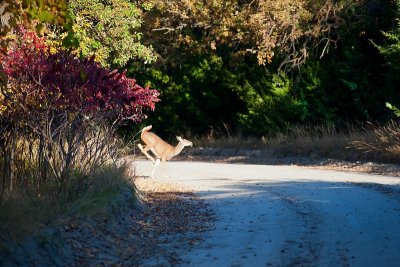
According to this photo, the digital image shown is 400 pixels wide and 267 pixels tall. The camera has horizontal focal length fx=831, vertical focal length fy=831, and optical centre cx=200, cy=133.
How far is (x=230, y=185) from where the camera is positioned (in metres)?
21.1

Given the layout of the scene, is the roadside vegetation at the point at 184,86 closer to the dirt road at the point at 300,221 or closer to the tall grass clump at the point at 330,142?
the tall grass clump at the point at 330,142

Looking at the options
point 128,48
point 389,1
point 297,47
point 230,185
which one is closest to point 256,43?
point 297,47

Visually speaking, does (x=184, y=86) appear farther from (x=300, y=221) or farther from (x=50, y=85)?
(x=300, y=221)

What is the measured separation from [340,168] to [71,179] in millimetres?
15295

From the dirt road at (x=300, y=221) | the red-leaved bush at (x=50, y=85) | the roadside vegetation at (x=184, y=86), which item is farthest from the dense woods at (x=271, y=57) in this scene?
the red-leaved bush at (x=50, y=85)

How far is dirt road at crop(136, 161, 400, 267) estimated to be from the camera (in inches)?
412

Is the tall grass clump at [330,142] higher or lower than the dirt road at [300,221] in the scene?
lower

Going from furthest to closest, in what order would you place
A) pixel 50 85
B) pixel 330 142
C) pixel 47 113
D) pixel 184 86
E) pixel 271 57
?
pixel 184 86 → pixel 271 57 → pixel 330 142 → pixel 50 85 → pixel 47 113

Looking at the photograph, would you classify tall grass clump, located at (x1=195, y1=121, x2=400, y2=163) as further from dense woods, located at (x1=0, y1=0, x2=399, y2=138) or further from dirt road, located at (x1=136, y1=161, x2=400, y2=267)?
dirt road, located at (x1=136, y1=161, x2=400, y2=267)

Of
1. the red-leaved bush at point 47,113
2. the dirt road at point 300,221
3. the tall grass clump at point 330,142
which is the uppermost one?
the red-leaved bush at point 47,113

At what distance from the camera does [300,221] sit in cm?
1355

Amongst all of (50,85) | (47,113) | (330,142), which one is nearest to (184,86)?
(330,142)

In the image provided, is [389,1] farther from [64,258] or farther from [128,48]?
[64,258]

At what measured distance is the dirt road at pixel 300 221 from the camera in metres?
10.5
